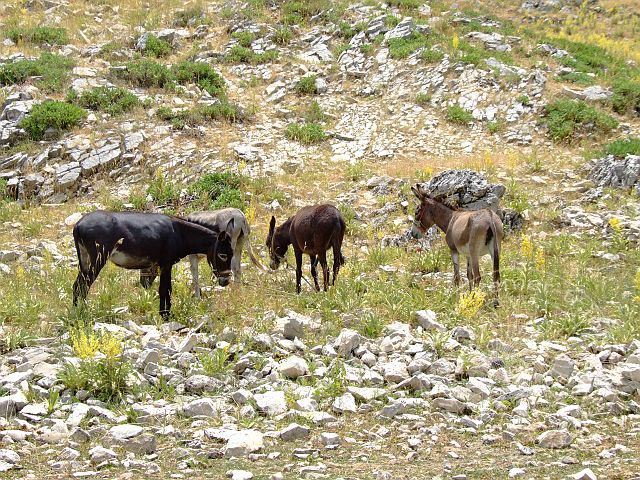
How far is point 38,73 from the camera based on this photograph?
69.9 ft

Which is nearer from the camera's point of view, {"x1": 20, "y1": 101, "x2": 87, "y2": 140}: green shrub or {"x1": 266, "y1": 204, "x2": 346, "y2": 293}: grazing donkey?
{"x1": 266, "y1": 204, "x2": 346, "y2": 293}: grazing donkey

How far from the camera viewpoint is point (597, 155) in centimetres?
1728

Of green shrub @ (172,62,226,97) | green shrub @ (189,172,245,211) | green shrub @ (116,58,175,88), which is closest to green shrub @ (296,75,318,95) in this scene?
green shrub @ (172,62,226,97)

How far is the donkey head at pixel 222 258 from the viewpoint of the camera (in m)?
9.79

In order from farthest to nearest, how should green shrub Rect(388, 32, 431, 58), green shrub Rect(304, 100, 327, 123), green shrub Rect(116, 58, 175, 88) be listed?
green shrub Rect(388, 32, 431, 58), green shrub Rect(116, 58, 175, 88), green shrub Rect(304, 100, 327, 123)

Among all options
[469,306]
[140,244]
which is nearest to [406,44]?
[469,306]

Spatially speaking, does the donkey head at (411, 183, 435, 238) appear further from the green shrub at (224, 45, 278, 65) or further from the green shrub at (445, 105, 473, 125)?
the green shrub at (224, 45, 278, 65)

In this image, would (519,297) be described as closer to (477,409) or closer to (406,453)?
(477,409)

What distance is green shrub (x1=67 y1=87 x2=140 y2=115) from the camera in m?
20.1

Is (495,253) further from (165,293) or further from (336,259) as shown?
(165,293)

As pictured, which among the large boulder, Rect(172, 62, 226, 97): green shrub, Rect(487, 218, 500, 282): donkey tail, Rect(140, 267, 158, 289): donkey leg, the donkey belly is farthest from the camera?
Rect(172, 62, 226, 97): green shrub

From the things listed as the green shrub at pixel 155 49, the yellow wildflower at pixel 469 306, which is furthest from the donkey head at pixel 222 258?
the green shrub at pixel 155 49

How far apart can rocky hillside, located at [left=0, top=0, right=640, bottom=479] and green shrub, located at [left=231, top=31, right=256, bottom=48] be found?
14 cm

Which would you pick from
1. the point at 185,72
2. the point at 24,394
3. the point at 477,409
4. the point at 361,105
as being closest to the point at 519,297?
the point at 477,409
